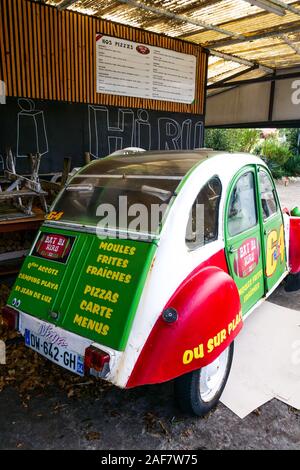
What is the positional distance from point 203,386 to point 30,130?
17.7ft

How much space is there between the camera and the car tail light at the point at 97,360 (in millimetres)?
2123

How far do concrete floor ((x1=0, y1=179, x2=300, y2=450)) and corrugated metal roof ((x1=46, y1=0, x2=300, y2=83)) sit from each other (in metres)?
5.44

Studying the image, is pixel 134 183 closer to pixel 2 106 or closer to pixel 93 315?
pixel 93 315

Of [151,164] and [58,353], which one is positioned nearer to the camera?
[58,353]

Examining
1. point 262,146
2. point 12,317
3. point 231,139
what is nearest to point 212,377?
point 12,317

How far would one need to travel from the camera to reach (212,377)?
8.83 feet

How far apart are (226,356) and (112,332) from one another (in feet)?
3.51

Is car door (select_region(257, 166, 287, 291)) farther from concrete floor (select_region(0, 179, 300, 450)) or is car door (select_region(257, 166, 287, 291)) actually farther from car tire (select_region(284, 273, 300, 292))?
concrete floor (select_region(0, 179, 300, 450))

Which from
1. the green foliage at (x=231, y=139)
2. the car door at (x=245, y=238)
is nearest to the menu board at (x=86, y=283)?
the car door at (x=245, y=238)

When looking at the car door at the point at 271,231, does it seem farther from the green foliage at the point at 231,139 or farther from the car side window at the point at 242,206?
the green foliage at the point at 231,139

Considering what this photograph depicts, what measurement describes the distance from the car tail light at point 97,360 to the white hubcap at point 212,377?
73 centimetres

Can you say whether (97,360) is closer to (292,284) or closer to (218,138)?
(292,284)

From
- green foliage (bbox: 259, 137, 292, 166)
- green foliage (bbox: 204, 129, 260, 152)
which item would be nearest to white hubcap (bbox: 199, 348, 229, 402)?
green foliage (bbox: 259, 137, 292, 166)

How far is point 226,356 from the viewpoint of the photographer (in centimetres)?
279
